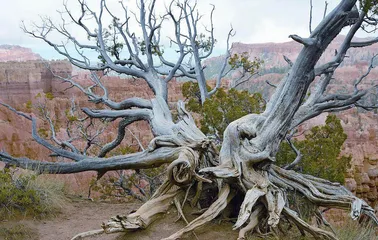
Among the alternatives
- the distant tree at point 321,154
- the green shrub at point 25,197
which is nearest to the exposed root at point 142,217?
the green shrub at point 25,197

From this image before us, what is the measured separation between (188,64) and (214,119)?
3.57 m

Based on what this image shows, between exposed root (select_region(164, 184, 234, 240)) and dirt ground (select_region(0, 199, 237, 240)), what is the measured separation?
0.49ft

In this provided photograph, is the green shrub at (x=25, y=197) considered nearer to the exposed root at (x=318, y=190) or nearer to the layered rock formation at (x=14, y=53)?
the exposed root at (x=318, y=190)

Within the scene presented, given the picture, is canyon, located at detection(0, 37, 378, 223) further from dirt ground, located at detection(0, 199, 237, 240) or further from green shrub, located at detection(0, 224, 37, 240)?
green shrub, located at detection(0, 224, 37, 240)

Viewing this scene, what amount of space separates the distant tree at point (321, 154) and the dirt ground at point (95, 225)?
2398 mm

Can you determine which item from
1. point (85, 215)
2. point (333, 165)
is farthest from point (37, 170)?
point (333, 165)

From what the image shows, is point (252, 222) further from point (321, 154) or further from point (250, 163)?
point (321, 154)

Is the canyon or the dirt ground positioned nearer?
the dirt ground

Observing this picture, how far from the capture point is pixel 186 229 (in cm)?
479

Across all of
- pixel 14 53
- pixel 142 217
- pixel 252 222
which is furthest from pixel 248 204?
pixel 14 53

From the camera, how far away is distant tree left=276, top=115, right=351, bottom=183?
23.8 feet

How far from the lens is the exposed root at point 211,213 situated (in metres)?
4.76

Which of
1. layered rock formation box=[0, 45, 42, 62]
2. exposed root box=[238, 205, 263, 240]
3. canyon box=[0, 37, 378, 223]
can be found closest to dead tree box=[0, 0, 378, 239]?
exposed root box=[238, 205, 263, 240]

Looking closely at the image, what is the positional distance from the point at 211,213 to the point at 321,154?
3077mm
